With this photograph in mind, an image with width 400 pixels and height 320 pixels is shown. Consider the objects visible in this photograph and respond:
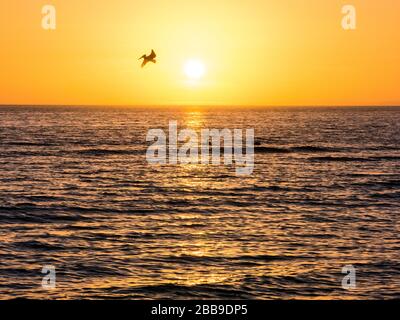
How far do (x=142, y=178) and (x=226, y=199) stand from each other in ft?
45.4

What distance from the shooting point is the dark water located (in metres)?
20.0

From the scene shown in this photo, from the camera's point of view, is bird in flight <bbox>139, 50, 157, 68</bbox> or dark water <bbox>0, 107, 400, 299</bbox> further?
dark water <bbox>0, 107, 400, 299</bbox>

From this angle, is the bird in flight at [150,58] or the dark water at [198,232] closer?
the bird in flight at [150,58]

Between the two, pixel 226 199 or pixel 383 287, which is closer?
pixel 383 287

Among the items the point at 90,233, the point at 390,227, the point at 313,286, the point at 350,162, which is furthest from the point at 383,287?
the point at 350,162

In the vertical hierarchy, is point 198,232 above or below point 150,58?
below

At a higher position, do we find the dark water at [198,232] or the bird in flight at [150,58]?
the bird in flight at [150,58]

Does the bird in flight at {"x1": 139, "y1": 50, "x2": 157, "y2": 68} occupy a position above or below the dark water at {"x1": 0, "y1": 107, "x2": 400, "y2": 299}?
above

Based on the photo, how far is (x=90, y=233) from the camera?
28172 millimetres

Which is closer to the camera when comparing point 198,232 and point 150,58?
point 150,58

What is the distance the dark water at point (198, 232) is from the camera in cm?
2003

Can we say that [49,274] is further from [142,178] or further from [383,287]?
[142,178]

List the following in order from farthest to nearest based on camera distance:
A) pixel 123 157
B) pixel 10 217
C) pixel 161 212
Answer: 1. pixel 123 157
2. pixel 161 212
3. pixel 10 217

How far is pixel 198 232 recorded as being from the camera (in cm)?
2888
